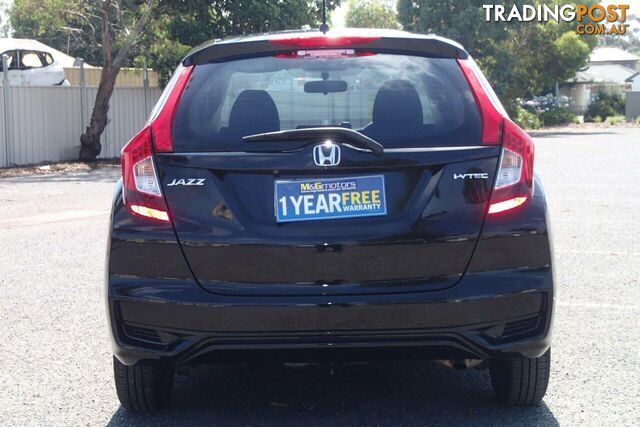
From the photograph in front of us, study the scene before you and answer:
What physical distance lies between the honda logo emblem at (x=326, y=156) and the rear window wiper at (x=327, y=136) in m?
0.04

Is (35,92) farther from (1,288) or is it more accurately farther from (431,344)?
(431,344)

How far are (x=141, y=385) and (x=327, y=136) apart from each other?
4.54ft

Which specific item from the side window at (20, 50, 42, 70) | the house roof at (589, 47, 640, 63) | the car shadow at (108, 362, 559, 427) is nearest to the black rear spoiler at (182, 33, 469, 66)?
the car shadow at (108, 362, 559, 427)

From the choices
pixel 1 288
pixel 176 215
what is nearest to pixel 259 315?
pixel 176 215

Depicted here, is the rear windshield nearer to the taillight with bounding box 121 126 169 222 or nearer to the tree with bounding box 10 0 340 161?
the taillight with bounding box 121 126 169 222

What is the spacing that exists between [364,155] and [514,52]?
5337 centimetres

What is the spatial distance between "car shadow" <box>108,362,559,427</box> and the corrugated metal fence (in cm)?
1714

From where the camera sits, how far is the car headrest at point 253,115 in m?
4.16

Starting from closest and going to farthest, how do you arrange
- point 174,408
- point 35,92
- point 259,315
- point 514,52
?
1. point 259,315
2. point 174,408
3. point 35,92
4. point 514,52

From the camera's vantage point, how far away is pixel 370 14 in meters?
87.6

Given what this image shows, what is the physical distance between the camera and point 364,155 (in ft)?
13.3

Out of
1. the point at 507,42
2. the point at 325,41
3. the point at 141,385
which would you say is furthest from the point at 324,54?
the point at 507,42

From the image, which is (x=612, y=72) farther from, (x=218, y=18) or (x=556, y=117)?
(x=218, y=18)

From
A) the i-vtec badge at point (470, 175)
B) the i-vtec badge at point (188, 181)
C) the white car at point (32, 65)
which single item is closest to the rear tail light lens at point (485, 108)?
the i-vtec badge at point (470, 175)
